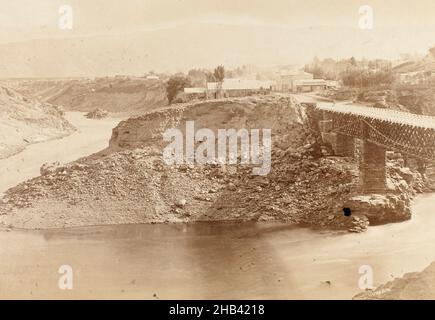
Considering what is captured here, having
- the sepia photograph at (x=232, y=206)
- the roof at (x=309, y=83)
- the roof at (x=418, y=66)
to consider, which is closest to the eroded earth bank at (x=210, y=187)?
the sepia photograph at (x=232, y=206)

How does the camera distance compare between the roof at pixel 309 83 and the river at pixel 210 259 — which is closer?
the river at pixel 210 259

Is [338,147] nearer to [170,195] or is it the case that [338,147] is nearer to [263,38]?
[170,195]

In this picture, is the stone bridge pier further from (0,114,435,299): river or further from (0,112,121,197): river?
(0,112,121,197): river

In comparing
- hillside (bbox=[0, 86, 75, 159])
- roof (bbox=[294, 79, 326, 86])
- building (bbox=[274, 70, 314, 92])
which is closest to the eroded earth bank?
hillside (bbox=[0, 86, 75, 159])

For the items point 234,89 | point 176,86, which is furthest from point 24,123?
point 234,89

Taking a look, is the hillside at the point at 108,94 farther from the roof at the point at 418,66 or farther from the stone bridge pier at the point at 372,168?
the stone bridge pier at the point at 372,168

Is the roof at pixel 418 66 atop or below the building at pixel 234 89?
atop

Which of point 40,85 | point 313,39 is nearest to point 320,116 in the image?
point 40,85
